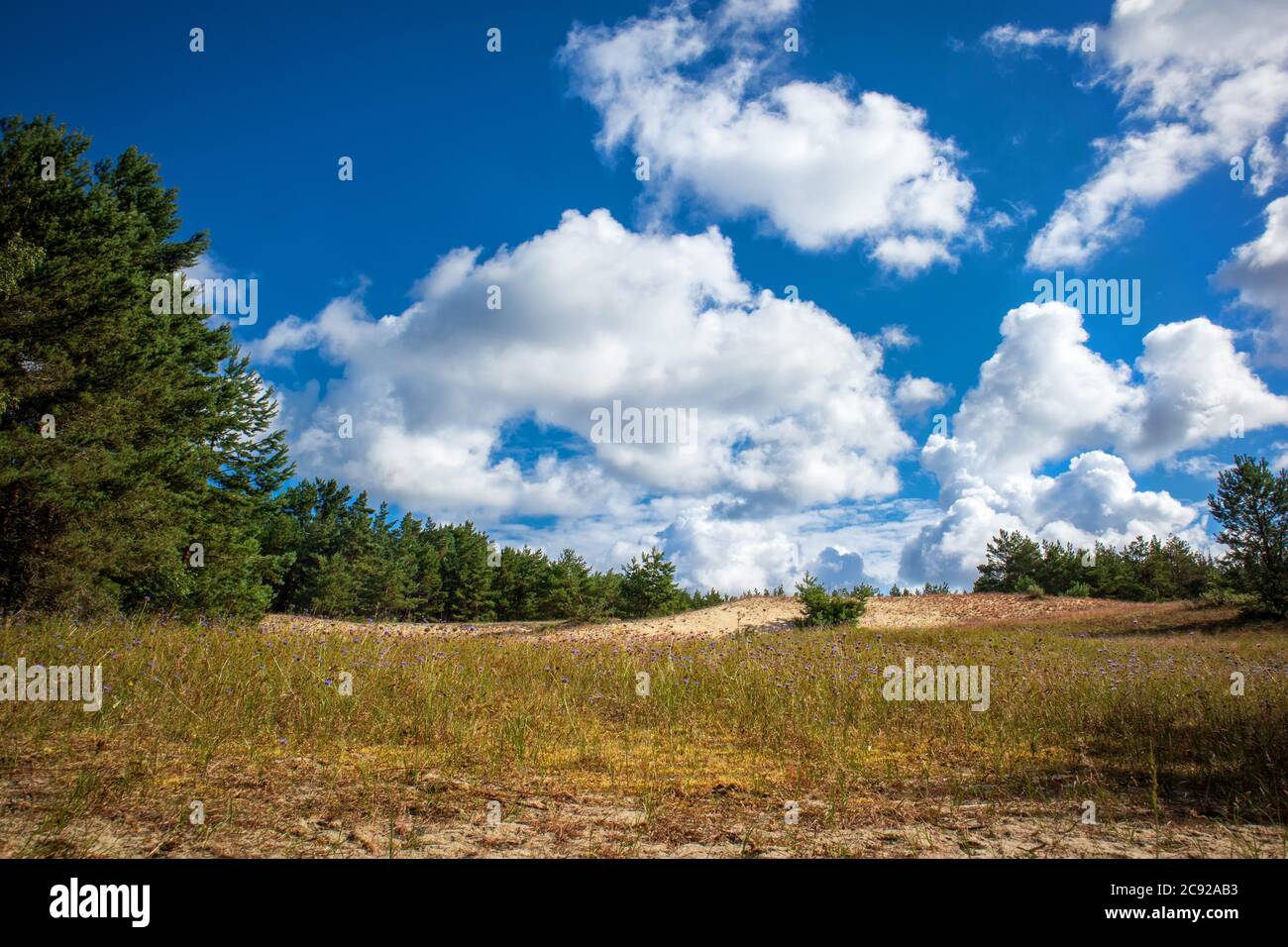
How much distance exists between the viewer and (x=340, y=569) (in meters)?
43.7

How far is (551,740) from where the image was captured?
5.78m

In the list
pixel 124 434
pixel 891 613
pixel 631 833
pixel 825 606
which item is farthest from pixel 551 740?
pixel 891 613

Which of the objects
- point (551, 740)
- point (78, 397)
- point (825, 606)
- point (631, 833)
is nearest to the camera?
point (631, 833)

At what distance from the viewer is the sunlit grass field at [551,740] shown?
12.4 feet

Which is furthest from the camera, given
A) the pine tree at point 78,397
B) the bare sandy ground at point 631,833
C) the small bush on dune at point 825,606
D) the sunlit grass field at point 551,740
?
the small bush on dune at point 825,606

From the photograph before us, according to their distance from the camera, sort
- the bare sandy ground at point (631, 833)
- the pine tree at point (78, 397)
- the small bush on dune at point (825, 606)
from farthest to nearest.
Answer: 1. the small bush on dune at point (825, 606)
2. the pine tree at point (78, 397)
3. the bare sandy ground at point (631, 833)

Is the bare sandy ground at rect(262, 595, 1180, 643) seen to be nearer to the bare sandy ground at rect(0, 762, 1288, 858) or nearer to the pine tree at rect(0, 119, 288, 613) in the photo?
the pine tree at rect(0, 119, 288, 613)

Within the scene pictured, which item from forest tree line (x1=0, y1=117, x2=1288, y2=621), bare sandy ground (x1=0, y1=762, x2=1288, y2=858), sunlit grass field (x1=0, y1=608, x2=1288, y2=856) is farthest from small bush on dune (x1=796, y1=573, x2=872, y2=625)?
bare sandy ground (x1=0, y1=762, x2=1288, y2=858)

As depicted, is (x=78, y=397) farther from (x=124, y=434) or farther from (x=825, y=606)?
(x=825, y=606)

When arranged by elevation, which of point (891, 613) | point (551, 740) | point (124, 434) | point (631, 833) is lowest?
point (891, 613)

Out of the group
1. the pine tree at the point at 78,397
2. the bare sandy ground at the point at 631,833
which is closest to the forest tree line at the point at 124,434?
the pine tree at the point at 78,397

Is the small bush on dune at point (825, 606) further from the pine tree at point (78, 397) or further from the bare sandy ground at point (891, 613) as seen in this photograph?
the pine tree at point (78, 397)

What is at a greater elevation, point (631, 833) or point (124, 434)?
point (124, 434)

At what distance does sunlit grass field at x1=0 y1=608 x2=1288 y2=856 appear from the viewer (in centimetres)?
377
